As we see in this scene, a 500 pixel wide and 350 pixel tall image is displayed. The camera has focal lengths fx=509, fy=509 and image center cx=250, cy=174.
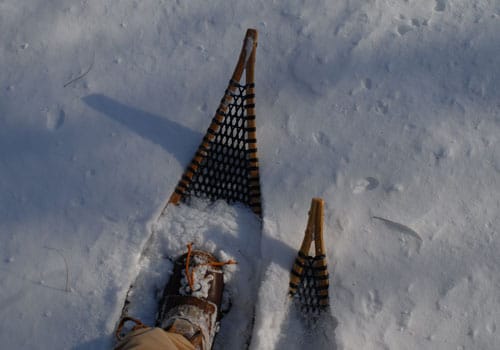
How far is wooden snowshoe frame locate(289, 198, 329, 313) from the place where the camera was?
4.73 ft

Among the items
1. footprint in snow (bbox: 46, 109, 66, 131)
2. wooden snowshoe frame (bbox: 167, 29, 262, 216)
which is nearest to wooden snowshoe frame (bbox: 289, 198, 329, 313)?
wooden snowshoe frame (bbox: 167, 29, 262, 216)

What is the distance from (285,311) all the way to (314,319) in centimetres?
9

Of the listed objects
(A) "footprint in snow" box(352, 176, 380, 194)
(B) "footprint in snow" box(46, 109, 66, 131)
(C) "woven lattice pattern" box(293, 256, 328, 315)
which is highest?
(A) "footprint in snow" box(352, 176, 380, 194)

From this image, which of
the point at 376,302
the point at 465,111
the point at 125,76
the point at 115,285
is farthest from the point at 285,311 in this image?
the point at 125,76

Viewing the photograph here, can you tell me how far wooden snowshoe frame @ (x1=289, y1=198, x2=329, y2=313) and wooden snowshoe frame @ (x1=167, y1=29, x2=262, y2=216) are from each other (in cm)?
22

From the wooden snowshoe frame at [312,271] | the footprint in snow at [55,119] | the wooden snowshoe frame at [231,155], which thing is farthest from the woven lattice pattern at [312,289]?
the footprint in snow at [55,119]

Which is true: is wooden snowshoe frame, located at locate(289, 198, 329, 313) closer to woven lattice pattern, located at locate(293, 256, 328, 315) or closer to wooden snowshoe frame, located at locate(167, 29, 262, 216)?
woven lattice pattern, located at locate(293, 256, 328, 315)

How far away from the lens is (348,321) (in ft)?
4.88

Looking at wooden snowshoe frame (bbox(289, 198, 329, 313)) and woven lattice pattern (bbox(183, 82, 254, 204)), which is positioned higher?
woven lattice pattern (bbox(183, 82, 254, 204))

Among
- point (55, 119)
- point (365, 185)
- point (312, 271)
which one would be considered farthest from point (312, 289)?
point (55, 119)

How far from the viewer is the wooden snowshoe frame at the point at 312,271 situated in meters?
1.44

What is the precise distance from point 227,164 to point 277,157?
168mm

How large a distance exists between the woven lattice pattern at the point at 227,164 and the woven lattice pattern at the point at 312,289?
304 mm

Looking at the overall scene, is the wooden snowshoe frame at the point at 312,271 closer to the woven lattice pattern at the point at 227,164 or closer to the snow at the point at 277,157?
the snow at the point at 277,157
